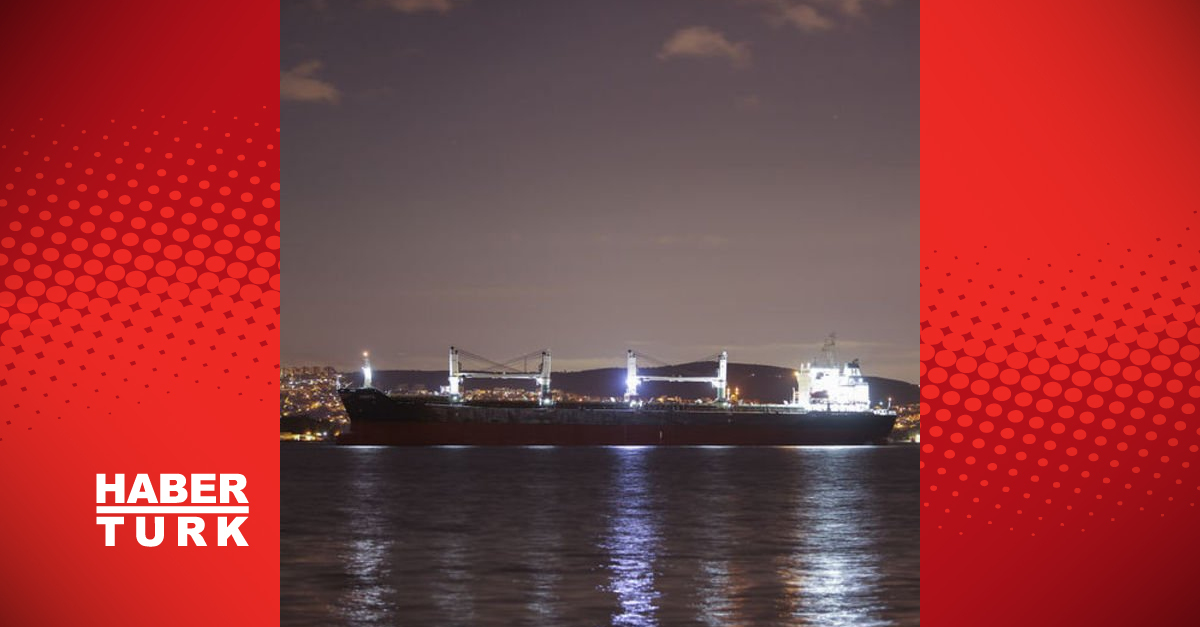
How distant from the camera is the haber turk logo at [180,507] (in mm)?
14203

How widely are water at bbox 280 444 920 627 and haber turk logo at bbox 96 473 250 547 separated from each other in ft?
3.90

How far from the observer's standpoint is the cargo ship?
87.4 meters

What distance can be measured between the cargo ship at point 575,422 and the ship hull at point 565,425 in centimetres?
6

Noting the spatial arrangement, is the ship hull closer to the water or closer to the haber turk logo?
the water

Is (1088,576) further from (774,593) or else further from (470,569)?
(470,569)

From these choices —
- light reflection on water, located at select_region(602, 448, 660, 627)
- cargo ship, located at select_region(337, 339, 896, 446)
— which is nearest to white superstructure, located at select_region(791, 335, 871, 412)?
cargo ship, located at select_region(337, 339, 896, 446)

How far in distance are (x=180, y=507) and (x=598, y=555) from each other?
843 centimetres

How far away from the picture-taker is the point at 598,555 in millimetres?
21297

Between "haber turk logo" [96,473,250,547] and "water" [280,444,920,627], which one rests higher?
"haber turk logo" [96,473,250,547]

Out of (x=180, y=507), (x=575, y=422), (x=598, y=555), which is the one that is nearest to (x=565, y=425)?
(x=575, y=422)

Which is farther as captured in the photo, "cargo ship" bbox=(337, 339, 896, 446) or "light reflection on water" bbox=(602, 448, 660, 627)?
"cargo ship" bbox=(337, 339, 896, 446)

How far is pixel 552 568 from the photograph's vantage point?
19.4m

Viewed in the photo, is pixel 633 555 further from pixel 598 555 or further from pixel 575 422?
pixel 575 422

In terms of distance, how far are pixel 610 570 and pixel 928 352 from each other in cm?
864
